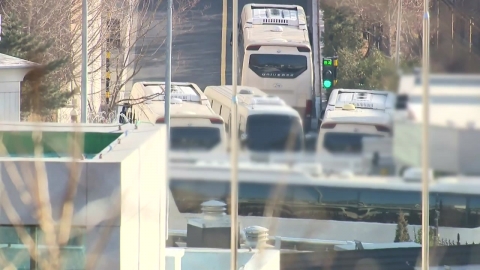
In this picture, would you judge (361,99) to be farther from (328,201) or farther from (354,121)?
(328,201)

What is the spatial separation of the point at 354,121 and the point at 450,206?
2054 mm

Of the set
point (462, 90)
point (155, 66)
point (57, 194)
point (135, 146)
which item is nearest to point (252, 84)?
point (155, 66)

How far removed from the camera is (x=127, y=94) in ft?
56.4

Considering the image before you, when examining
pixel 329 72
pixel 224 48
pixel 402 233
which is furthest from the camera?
pixel 224 48

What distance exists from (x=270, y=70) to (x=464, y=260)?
8.92m

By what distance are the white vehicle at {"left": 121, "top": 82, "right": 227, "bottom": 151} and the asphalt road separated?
96.4 inches

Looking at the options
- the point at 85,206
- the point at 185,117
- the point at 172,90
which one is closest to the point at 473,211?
the point at 185,117

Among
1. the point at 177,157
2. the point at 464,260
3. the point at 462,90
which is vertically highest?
the point at 462,90

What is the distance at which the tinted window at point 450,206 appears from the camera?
1358cm

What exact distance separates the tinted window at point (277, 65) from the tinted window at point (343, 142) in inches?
158

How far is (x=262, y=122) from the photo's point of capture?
571 inches

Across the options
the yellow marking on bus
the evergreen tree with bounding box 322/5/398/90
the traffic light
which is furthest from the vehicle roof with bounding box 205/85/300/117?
the yellow marking on bus

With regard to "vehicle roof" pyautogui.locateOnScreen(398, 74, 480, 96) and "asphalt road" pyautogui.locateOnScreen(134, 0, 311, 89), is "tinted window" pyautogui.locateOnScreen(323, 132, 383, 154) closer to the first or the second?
"vehicle roof" pyautogui.locateOnScreen(398, 74, 480, 96)

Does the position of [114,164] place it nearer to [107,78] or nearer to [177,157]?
[177,157]
